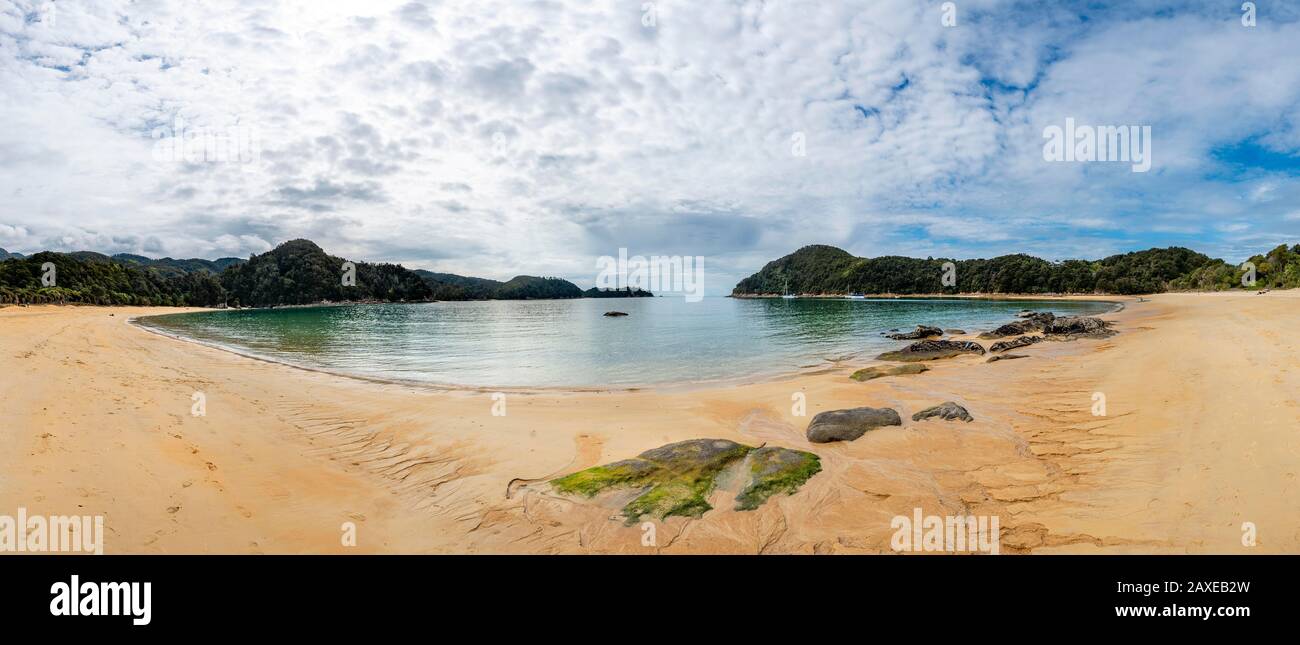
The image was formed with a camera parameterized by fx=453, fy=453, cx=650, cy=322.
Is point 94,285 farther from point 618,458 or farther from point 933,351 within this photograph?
point 933,351

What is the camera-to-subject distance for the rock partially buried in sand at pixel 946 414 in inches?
478

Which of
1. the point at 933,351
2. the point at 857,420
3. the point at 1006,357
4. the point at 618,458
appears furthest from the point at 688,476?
the point at 1006,357

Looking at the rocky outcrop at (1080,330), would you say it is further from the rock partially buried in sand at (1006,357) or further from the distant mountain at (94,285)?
the distant mountain at (94,285)

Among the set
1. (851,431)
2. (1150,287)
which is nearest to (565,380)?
(851,431)

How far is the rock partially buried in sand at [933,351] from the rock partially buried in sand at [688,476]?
20.1 meters

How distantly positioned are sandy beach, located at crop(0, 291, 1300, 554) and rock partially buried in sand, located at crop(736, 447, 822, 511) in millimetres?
304

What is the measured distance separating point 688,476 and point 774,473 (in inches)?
62.8

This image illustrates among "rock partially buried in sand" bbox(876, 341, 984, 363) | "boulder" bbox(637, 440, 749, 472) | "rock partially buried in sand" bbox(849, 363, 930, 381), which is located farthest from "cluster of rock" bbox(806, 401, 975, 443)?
"rock partially buried in sand" bbox(876, 341, 984, 363)

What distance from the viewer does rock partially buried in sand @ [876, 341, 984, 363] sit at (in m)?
25.4

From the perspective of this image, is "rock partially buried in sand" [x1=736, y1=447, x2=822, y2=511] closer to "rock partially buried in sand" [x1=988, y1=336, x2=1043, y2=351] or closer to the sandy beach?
the sandy beach

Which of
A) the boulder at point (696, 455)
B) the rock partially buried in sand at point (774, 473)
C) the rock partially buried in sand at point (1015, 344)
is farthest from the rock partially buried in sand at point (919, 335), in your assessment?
the boulder at point (696, 455)

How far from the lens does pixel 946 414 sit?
40.3ft
